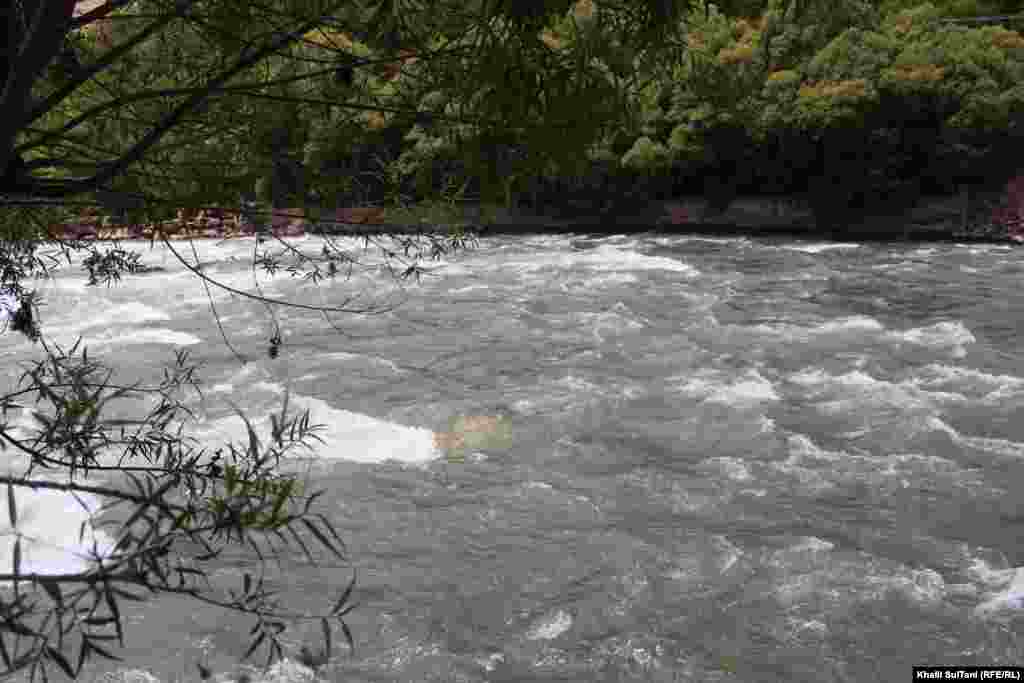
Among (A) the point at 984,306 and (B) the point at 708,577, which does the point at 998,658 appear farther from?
(A) the point at 984,306

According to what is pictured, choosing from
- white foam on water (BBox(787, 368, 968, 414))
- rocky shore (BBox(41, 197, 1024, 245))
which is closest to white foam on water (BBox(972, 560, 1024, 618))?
white foam on water (BBox(787, 368, 968, 414))

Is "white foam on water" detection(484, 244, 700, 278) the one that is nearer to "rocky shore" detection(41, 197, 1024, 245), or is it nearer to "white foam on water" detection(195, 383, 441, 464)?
"rocky shore" detection(41, 197, 1024, 245)

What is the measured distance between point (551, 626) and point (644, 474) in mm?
2143

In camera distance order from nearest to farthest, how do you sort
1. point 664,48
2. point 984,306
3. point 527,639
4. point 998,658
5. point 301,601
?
1. point 664,48
2. point 998,658
3. point 527,639
4. point 301,601
5. point 984,306

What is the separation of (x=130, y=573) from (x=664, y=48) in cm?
229

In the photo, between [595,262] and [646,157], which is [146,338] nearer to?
[595,262]

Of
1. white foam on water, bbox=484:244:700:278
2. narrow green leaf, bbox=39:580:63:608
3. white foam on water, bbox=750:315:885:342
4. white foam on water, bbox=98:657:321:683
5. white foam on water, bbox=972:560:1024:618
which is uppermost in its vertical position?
narrow green leaf, bbox=39:580:63:608

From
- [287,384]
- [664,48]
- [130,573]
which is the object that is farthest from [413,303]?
[130,573]

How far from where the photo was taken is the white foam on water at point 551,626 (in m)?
5.28

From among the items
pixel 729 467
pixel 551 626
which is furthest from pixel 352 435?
pixel 551 626

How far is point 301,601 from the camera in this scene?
224 inches

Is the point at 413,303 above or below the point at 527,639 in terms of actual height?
above

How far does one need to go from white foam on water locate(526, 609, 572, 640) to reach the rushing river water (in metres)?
0.01

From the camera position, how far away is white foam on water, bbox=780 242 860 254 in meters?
16.4
